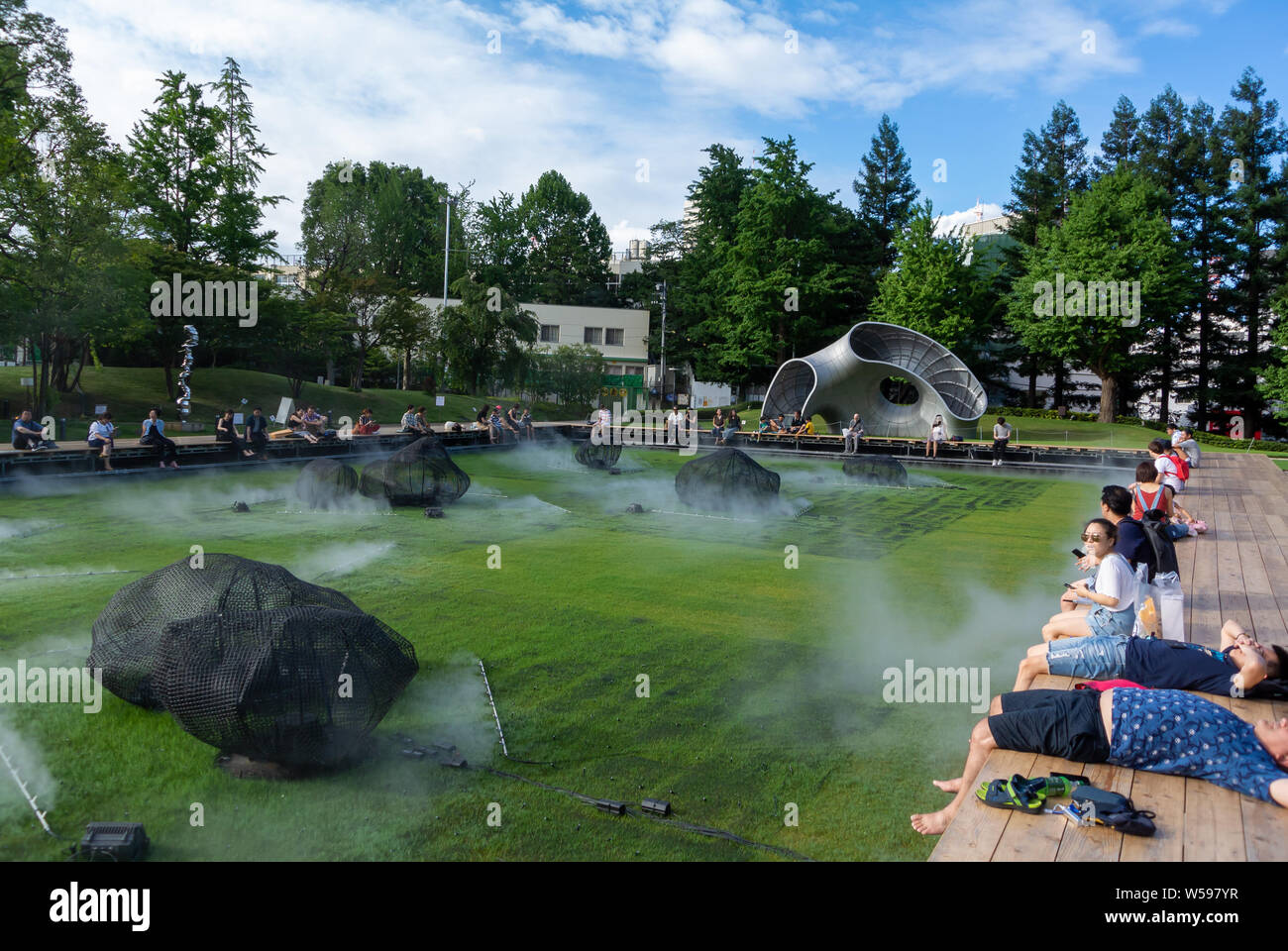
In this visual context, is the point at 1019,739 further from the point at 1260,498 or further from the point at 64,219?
the point at 64,219

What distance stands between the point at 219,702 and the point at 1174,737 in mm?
5937

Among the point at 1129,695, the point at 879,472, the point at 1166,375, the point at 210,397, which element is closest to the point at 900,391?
the point at 1166,375

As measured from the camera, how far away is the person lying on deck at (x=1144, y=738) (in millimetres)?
4957

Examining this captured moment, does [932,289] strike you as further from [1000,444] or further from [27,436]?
[27,436]

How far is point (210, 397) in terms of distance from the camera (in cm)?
4122

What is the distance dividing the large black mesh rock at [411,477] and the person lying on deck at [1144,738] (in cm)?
1362

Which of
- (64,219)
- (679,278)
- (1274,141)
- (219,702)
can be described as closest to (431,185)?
(679,278)

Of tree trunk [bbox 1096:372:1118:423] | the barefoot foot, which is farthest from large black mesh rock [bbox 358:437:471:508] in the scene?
tree trunk [bbox 1096:372:1118:423]

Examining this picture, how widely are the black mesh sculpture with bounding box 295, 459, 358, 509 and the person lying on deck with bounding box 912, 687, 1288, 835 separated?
1418cm

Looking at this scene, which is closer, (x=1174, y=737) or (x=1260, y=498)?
(x=1174, y=737)

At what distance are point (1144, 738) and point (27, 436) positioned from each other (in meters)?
22.4

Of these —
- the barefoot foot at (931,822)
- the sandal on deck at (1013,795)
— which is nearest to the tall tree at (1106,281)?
the barefoot foot at (931,822)

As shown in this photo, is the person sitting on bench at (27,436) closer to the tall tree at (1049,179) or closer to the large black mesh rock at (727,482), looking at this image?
the large black mesh rock at (727,482)

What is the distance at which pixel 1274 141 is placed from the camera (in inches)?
2052
